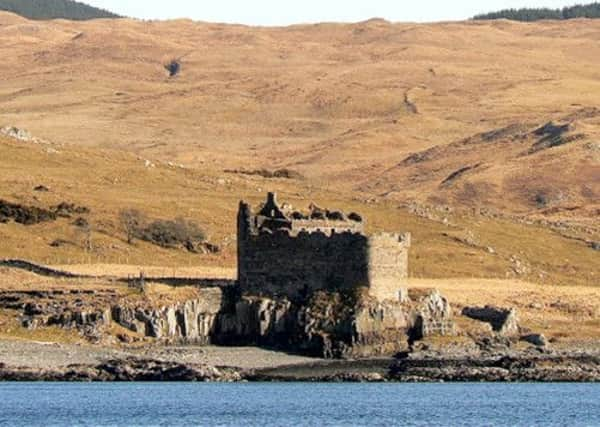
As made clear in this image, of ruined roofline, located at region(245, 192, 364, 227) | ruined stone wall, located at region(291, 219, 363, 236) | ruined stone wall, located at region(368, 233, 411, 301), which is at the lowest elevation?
ruined stone wall, located at region(368, 233, 411, 301)

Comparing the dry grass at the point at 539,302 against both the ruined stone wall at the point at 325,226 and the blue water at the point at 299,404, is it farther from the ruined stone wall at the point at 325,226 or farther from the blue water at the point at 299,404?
the blue water at the point at 299,404

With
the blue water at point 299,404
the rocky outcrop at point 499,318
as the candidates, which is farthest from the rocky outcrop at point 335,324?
the blue water at point 299,404

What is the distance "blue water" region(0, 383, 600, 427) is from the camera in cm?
7100

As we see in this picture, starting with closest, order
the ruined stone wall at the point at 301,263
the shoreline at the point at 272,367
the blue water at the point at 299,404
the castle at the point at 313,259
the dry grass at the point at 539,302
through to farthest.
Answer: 1. the blue water at the point at 299,404
2. the shoreline at the point at 272,367
3. the castle at the point at 313,259
4. the ruined stone wall at the point at 301,263
5. the dry grass at the point at 539,302

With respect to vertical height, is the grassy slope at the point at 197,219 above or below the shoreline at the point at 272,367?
above

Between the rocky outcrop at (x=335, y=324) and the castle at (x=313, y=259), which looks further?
the castle at (x=313, y=259)

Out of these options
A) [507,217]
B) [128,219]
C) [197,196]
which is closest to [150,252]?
[128,219]

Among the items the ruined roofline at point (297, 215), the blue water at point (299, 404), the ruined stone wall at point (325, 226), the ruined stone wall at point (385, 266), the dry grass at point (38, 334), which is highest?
the ruined roofline at point (297, 215)

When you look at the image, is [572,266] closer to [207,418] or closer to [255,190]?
[255,190]

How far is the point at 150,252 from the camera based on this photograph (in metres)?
122

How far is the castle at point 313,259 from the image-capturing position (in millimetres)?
91438

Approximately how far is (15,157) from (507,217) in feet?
122

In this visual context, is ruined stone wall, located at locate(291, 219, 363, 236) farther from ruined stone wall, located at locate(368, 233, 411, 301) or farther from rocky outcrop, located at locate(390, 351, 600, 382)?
rocky outcrop, located at locate(390, 351, 600, 382)

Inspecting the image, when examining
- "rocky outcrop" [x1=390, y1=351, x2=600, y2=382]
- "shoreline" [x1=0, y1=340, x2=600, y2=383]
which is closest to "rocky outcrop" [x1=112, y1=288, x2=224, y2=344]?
"shoreline" [x1=0, y1=340, x2=600, y2=383]
